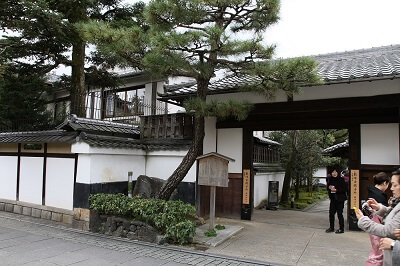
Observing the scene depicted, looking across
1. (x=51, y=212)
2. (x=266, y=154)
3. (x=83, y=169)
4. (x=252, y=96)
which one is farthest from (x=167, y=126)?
(x=266, y=154)

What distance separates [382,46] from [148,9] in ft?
35.3

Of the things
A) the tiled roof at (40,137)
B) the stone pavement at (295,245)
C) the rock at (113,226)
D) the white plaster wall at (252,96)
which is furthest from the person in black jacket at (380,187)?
the tiled roof at (40,137)

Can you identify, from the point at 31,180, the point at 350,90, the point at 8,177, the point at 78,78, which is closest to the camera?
the point at 350,90

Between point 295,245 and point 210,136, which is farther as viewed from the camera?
point 210,136

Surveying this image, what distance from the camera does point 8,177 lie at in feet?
39.1

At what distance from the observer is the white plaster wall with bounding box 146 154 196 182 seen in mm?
10834

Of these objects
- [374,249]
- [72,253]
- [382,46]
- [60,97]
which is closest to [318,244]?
[374,249]

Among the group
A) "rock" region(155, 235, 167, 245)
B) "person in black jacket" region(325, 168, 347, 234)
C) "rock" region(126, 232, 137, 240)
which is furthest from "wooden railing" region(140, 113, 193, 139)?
"person in black jacket" region(325, 168, 347, 234)

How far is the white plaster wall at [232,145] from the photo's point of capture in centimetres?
1069

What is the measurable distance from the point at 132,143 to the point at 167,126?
4.86ft

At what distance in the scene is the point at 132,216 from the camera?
8.27 meters

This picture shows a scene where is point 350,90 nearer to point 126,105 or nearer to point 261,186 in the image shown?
point 261,186

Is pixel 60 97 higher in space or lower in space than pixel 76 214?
higher

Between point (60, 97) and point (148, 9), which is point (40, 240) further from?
point (60, 97)
